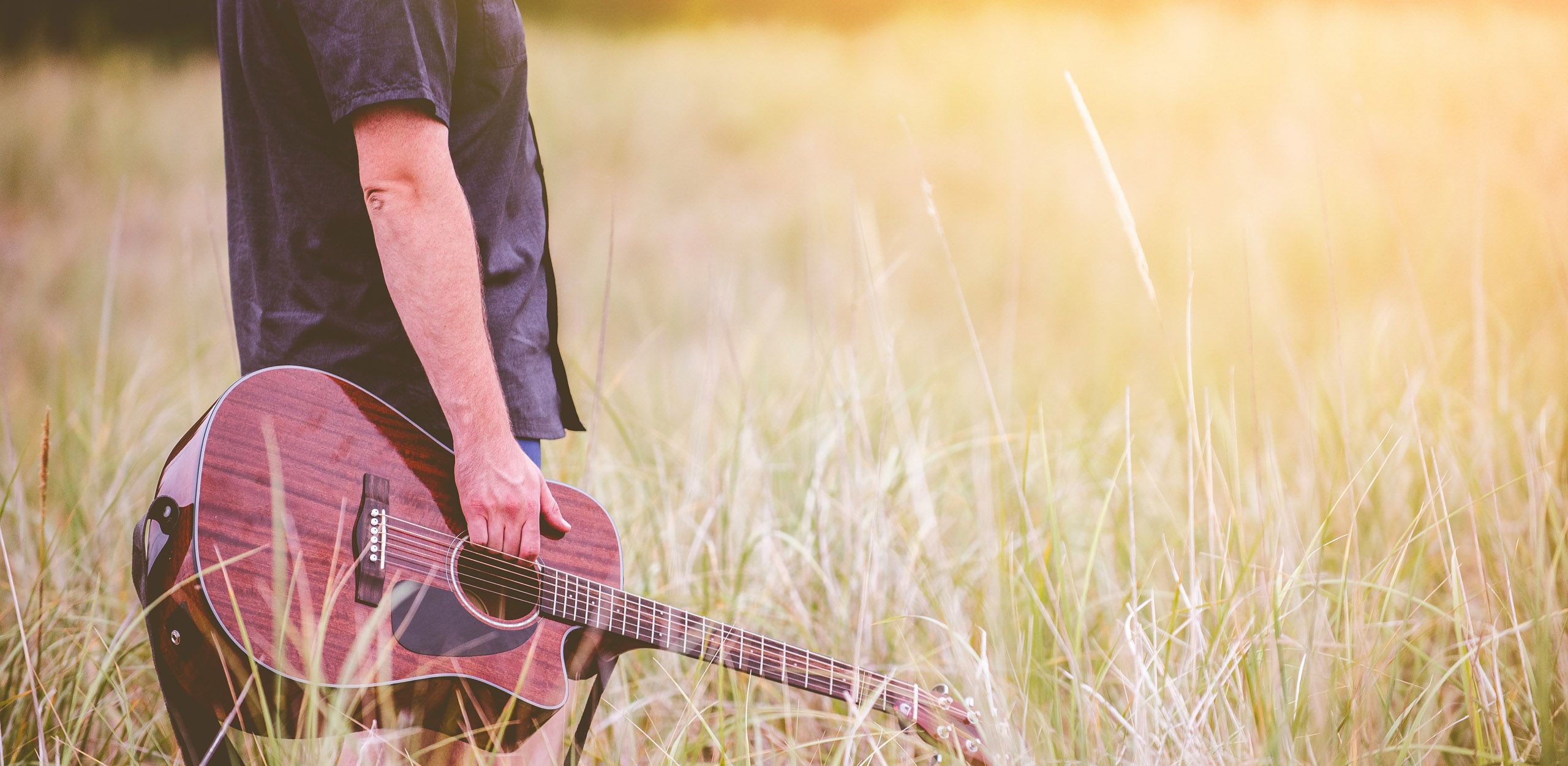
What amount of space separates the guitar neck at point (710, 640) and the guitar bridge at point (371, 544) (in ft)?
0.57

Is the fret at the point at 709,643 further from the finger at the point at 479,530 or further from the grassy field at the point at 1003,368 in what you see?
the finger at the point at 479,530

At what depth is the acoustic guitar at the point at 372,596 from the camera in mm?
763

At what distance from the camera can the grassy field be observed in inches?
42.5

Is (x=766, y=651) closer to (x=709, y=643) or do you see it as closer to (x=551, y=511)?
(x=709, y=643)

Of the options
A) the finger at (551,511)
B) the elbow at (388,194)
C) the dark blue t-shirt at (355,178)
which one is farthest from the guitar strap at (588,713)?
the elbow at (388,194)

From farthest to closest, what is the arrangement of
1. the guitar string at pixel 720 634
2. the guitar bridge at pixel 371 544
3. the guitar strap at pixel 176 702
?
the guitar string at pixel 720 634 → the guitar bridge at pixel 371 544 → the guitar strap at pixel 176 702

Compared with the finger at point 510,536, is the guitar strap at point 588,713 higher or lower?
lower

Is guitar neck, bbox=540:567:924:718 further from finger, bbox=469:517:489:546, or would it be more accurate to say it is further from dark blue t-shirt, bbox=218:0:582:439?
dark blue t-shirt, bbox=218:0:582:439

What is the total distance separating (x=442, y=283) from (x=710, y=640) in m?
0.51

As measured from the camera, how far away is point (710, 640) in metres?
1.03

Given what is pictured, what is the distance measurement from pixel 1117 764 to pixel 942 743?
0.19 m

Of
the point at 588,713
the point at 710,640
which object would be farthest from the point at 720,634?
the point at 588,713

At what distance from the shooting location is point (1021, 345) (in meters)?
3.19

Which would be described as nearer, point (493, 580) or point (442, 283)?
point (442, 283)
